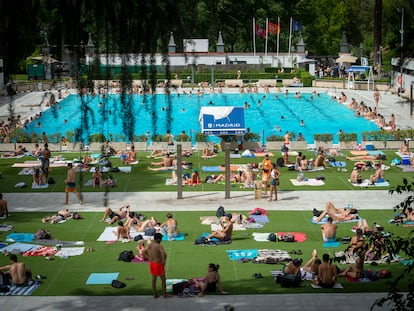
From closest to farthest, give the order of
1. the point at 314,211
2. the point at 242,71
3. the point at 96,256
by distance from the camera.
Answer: the point at 96,256
the point at 314,211
the point at 242,71

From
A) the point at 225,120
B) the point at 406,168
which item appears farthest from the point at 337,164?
the point at 225,120

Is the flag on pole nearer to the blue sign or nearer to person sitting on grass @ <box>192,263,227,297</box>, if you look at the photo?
the blue sign

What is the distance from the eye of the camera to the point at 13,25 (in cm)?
440

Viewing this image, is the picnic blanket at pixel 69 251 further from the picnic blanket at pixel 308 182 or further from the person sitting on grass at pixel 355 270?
the picnic blanket at pixel 308 182

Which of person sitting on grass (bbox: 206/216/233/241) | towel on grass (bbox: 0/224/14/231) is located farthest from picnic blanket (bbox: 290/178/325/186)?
towel on grass (bbox: 0/224/14/231)

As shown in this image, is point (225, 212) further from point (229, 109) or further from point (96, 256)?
point (229, 109)

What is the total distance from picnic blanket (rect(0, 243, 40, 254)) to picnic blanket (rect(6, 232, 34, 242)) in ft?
1.34

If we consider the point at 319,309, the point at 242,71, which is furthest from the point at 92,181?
the point at 242,71

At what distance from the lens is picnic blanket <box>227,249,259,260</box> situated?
16.5 meters

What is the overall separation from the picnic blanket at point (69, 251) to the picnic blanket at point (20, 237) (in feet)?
4.10

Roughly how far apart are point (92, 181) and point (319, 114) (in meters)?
23.7

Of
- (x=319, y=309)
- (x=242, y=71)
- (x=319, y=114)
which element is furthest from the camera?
(x=242, y=71)

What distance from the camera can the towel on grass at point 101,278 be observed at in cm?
1482

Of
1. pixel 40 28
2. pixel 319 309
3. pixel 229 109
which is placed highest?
pixel 40 28
